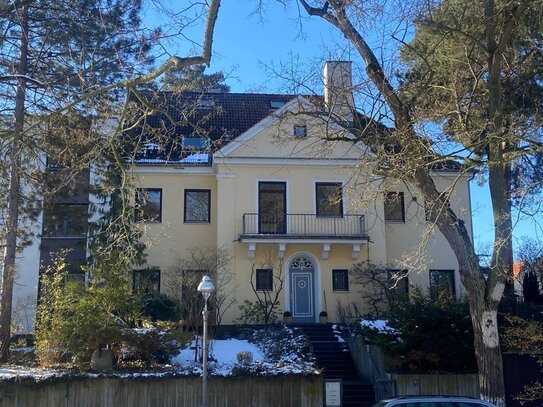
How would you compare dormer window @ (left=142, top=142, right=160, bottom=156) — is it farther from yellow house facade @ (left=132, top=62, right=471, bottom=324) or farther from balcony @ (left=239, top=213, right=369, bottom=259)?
balcony @ (left=239, top=213, right=369, bottom=259)

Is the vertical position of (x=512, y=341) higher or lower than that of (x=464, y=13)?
lower

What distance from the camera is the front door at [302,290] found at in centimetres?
2843

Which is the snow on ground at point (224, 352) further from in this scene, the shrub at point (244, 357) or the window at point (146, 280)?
the window at point (146, 280)

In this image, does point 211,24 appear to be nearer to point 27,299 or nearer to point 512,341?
point 512,341

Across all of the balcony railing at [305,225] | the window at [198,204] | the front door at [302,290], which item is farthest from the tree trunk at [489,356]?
the window at [198,204]

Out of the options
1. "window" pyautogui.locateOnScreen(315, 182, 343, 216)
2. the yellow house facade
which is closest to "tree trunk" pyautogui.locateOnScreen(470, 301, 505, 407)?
the yellow house facade

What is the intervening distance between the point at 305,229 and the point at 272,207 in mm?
1789

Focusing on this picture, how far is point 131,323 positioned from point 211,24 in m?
12.3

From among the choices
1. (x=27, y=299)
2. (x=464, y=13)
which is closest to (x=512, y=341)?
(x=464, y=13)

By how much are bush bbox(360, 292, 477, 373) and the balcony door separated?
10.4 metres

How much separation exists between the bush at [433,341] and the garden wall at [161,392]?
255cm

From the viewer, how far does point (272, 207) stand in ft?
94.9

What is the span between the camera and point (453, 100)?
14.0 metres

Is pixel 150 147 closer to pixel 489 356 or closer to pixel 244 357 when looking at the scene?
pixel 244 357
